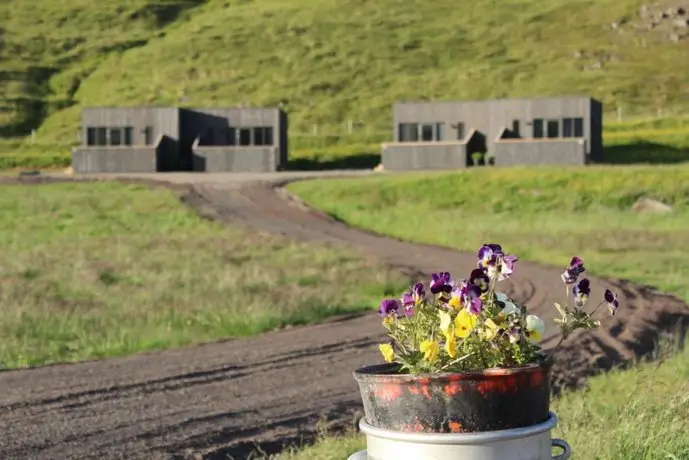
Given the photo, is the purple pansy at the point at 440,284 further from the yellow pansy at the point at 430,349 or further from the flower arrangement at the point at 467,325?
the yellow pansy at the point at 430,349

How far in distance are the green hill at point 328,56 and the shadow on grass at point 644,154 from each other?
1677cm

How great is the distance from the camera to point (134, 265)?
27.7 metres

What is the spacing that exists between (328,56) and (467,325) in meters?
93.7

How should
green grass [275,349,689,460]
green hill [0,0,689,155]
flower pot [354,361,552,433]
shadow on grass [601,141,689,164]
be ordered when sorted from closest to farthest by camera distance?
1. flower pot [354,361,552,433]
2. green grass [275,349,689,460]
3. shadow on grass [601,141,689,164]
4. green hill [0,0,689,155]

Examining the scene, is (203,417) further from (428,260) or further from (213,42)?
(213,42)

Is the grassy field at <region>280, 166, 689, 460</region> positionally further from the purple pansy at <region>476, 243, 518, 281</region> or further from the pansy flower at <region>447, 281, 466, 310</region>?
the pansy flower at <region>447, 281, 466, 310</region>

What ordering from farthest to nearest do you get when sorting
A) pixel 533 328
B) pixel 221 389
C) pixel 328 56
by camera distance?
pixel 328 56, pixel 221 389, pixel 533 328

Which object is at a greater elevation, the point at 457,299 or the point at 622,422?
the point at 457,299

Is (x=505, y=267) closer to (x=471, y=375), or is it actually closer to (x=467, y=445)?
(x=471, y=375)

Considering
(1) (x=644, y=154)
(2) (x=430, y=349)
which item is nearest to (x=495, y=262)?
(2) (x=430, y=349)

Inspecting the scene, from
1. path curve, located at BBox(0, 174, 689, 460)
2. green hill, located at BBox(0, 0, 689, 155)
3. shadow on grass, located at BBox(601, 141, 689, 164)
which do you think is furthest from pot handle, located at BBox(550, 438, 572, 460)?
green hill, located at BBox(0, 0, 689, 155)

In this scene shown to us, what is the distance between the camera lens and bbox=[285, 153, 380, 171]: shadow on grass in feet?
218

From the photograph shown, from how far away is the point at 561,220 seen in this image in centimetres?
4012

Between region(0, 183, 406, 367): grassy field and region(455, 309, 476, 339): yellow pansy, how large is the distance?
451 inches
